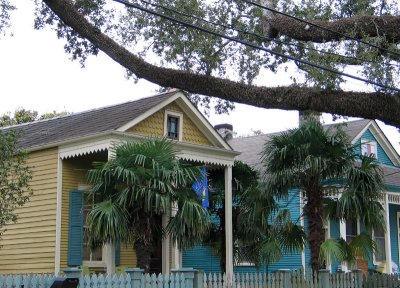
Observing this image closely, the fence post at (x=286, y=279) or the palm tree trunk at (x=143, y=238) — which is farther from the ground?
the palm tree trunk at (x=143, y=238)

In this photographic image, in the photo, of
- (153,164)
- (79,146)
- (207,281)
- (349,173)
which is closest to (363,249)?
(349,173)

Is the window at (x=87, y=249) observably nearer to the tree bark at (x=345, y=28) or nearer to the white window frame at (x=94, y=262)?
the white window frame at (x=94, y=262)

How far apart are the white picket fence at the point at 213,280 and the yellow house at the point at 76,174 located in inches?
158

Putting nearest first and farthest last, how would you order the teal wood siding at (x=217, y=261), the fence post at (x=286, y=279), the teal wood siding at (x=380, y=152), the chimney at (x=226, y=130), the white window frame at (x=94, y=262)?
the fence post at (x=286, y=279) → the white window frame at (x=94, y=262) → the teal wood siding at (x=217, y=261) → the teal wood siding at (x=380, y=152) → the chimney at (x=226, y=130)

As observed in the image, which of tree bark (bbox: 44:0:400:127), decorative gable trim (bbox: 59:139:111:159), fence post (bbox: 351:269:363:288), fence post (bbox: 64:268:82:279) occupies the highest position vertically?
tree bark (bbox: 44:0:400:127)

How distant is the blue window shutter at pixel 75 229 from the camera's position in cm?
1680

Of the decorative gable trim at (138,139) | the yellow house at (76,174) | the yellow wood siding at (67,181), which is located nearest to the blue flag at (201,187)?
the decorative gable trim at (138,139)

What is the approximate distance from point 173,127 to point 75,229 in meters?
4.37

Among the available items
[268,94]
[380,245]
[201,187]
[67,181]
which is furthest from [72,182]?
[380,245]

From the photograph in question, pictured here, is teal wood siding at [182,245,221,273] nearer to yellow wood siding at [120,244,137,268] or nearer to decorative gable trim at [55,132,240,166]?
yellow wood siding at [120,244,137,268]

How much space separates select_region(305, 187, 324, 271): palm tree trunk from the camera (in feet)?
50.1

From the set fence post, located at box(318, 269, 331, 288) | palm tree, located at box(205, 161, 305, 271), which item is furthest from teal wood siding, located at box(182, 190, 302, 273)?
fence post, located at box(318, 269, 331, 288)

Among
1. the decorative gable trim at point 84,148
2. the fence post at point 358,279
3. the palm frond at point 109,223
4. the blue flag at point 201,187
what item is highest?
the decorative gable trim at point 84,148

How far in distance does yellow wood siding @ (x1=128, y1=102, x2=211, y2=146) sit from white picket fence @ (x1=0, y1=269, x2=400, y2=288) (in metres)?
5.82
